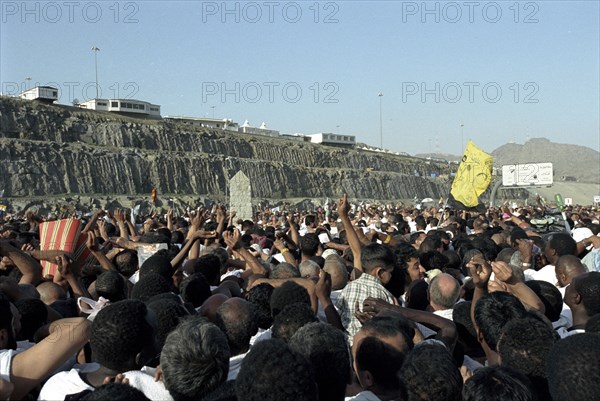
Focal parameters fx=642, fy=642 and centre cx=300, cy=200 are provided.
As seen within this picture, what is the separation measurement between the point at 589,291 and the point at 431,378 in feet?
8.57

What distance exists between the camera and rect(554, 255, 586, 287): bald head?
6.36 metres

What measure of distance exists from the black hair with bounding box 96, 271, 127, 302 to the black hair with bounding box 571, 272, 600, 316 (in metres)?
3.85

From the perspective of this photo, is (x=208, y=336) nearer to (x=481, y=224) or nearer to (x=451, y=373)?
(x=451, y=373)

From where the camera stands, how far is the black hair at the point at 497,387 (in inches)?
113

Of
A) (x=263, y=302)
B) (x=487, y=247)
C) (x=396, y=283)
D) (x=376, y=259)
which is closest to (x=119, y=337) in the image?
(x=263, y=302)

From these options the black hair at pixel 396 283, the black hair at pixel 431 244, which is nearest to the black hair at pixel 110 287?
the black hair at pixel 396 283

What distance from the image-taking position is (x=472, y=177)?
19469 millimetres

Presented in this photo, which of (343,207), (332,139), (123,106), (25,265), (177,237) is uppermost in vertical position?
(123,106)

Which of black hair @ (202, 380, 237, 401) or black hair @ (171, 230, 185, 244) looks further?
black hair @ (171, 230, 185, 244)

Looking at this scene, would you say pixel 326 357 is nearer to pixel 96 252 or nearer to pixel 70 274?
pixel 70 274

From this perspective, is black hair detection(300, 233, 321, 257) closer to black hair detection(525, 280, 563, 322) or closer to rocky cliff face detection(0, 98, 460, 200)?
black hair detection(525, 280, 563, 322)

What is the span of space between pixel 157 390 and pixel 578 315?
11.9 feet

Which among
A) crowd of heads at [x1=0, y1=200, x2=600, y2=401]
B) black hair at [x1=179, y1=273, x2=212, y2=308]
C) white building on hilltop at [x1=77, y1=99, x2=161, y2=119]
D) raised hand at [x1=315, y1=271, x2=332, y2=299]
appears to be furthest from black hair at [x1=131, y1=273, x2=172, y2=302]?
white building on hilltop at [x1=77, y1=99, x2=161, y2=119]

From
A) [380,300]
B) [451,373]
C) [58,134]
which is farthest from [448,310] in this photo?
[58,134]
